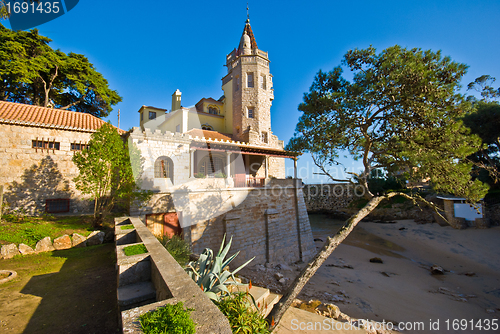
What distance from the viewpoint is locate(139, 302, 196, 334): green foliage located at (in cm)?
191

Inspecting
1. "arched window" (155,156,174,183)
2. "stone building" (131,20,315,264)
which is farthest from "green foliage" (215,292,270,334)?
"arched window" (155,156,174,183)

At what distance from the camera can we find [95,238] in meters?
7.49

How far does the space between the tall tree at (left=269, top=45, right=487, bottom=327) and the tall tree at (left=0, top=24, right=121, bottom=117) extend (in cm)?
2235

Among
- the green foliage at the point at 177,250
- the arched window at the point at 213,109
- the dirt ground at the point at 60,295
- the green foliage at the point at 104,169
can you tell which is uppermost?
the arched window at the point at 213,109

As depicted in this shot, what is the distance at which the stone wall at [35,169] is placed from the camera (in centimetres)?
1092

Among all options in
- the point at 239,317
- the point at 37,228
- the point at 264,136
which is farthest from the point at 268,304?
the point at 264,136

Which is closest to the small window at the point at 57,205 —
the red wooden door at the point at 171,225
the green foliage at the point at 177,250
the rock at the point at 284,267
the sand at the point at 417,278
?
the red wooden door at the point at 171,225

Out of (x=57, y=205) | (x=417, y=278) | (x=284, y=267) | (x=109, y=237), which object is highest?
(x=57, y=205)

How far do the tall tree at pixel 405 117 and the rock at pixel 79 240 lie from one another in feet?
21.5

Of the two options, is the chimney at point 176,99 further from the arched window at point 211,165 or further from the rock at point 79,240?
the rock at point 79,240

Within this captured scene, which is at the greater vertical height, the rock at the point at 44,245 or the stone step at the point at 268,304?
the rock at the point at 44,245

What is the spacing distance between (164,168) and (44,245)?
6667 mm

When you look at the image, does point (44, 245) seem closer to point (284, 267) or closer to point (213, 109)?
point (284, 267)

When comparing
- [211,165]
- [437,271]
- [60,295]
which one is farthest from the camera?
[211,165]
